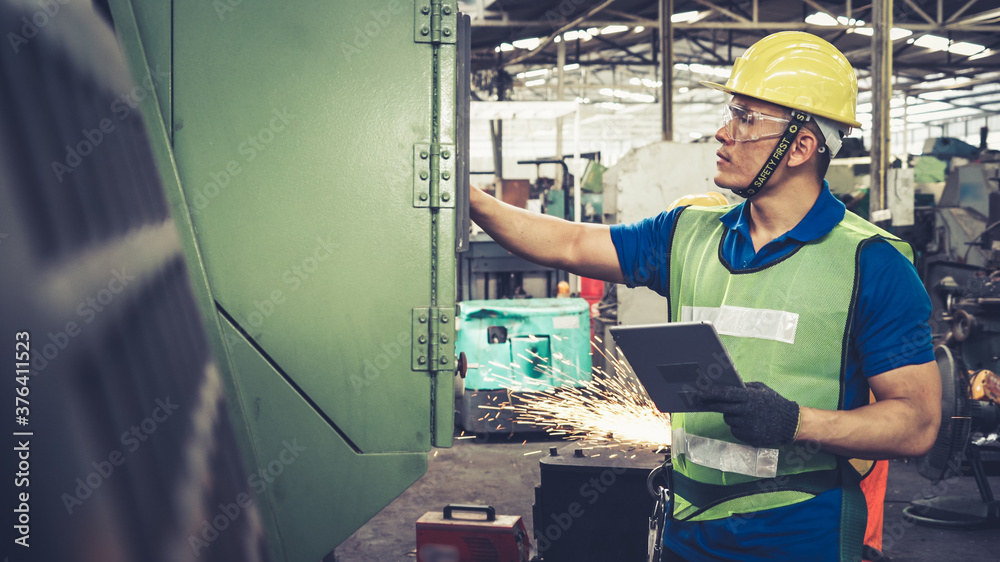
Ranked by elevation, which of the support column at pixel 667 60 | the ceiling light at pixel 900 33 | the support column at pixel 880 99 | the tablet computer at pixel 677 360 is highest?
the ceiling light at pixel 900 33

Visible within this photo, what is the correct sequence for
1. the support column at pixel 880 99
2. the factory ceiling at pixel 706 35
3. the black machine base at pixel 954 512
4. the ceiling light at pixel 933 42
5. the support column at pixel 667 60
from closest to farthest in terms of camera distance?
the black machine base at pixel 954 512 → the support column at pixel 880 99 → the support column at pixel 667 60 → the factory ceiling at pixel 706 35 → the ceiling light at pixel 933 42

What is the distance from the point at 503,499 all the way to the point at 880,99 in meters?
4.68

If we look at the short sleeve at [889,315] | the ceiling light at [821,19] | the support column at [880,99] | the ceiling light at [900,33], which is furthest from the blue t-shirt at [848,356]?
the ceiling light at [900,33]

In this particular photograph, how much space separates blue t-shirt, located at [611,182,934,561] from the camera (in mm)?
1560

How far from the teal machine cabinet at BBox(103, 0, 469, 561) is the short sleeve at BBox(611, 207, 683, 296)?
0.52m

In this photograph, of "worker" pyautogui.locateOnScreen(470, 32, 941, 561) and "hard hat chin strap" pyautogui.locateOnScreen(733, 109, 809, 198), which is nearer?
"worker" pyautogui.locateOnScreen(470, 32, 941, 561)

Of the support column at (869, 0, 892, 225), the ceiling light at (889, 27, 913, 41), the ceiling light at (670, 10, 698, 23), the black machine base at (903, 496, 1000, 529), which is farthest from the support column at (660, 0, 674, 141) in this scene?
the black machine base at (903, 496, 1000, 529)

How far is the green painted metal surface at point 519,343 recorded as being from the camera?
6055mm

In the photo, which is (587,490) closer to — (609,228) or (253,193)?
(609,228)

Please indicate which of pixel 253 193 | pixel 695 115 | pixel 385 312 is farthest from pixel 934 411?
pixel 695 115

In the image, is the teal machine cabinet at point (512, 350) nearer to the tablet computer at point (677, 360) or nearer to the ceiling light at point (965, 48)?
the tablet computer at point (677, 360)

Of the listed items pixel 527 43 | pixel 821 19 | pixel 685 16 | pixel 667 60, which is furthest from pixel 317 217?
pixel 821 19

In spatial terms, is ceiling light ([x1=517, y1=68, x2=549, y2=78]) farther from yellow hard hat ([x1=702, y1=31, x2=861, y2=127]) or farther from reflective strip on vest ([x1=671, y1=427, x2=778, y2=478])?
reflective strip on vest ([x1=671, y1=427, x2=778, y2=478])

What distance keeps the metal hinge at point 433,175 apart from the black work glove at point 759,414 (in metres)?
0.72
